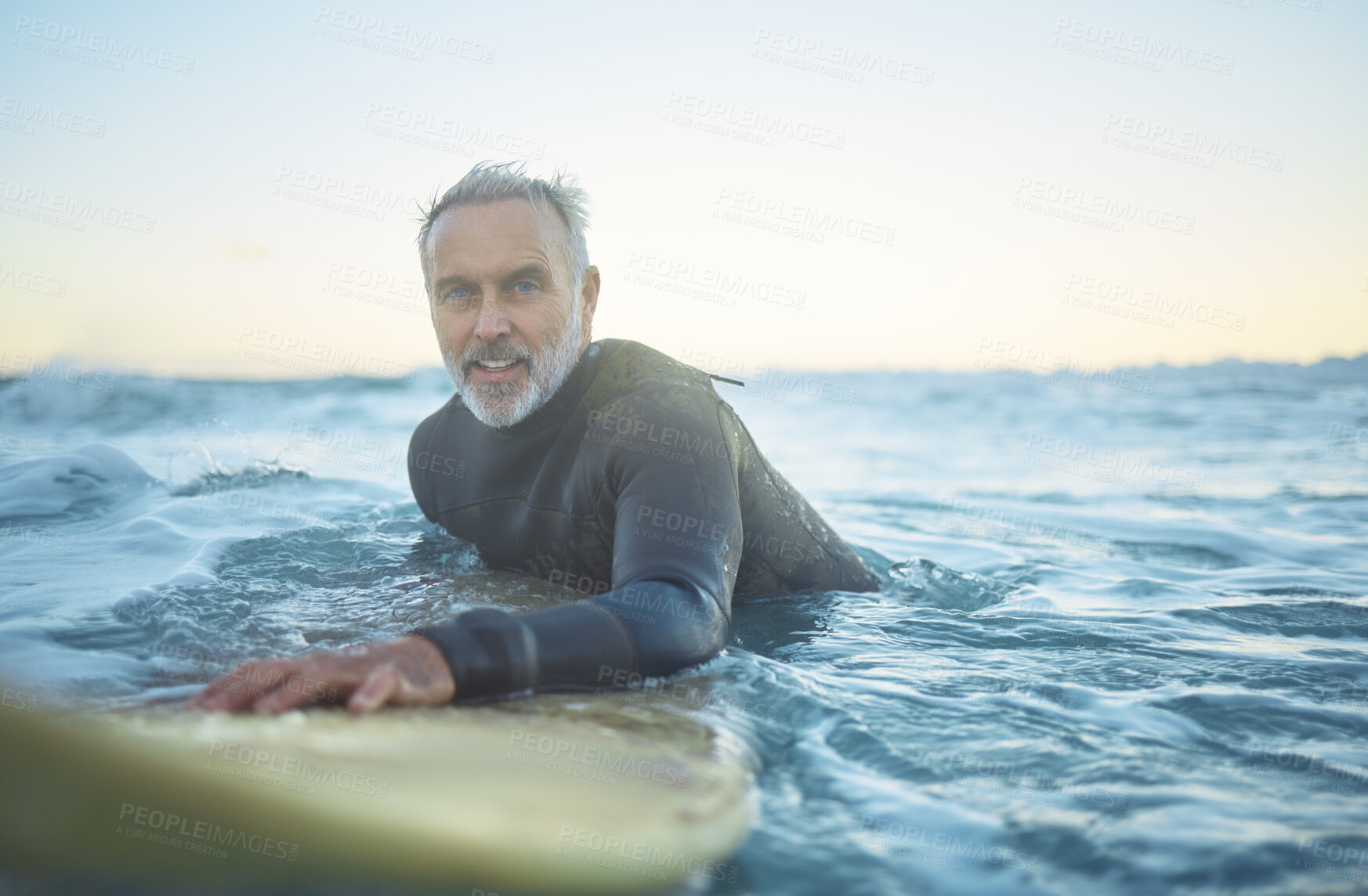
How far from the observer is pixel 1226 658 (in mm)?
3012

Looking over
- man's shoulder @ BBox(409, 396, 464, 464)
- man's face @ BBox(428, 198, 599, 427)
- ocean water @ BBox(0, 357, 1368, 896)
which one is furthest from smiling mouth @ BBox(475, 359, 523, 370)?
ocean water @ BBox(0, 357, 1368, 896)

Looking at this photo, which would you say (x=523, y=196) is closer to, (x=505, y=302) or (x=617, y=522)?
(x=505, y=302)

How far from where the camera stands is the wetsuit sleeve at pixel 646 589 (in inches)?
76.8

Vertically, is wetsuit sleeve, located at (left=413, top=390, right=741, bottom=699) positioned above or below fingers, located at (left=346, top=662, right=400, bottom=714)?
above

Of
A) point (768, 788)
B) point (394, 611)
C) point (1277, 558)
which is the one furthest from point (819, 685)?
point (1277, 558)

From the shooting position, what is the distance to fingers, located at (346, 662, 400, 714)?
171 centimetres

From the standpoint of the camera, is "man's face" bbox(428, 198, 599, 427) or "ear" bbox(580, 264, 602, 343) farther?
"ear" bbox(580, 264, 602, 343)

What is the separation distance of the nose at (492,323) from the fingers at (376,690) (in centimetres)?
156

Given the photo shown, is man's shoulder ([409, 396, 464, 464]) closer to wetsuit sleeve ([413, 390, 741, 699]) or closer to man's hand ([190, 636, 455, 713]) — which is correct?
wetsuit sleeve ([413, 390, 741, 699])

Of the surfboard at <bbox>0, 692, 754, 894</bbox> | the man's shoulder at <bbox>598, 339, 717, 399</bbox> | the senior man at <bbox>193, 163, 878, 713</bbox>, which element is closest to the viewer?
the surfboard at <bbox>0, 692, 754, 894</bbox>

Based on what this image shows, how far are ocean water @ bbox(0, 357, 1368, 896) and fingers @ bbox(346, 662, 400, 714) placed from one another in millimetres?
516

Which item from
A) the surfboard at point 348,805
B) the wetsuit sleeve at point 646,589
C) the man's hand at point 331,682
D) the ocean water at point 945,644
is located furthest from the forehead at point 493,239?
the surfboard at point 348,805

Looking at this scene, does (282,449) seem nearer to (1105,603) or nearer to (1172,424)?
(1105,603)

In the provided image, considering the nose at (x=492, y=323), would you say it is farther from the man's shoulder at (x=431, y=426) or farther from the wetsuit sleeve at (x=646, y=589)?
the man's shoulder at (x=431, y=426)
